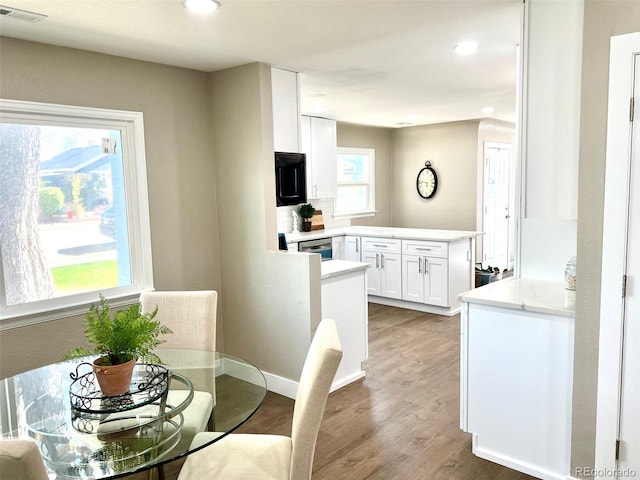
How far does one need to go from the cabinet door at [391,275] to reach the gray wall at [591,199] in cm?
360

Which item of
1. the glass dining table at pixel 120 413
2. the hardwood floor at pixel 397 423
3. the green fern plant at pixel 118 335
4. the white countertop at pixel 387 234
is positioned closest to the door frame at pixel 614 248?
the hardwood floor at pixel 397 423

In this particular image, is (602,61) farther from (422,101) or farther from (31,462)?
(422,101)

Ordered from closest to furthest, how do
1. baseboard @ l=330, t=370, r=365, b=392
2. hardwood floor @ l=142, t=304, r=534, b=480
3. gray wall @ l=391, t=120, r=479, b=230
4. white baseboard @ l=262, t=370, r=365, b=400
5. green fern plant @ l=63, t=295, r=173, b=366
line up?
1. green fern plant @ l=63, t=295, r=173, b=366
2. hardwood floor @ l=142, t=304, r=534, b=480
3. white baseboard @ l=262, t=370, r=365, b=400
4. baseboard @ l=330, t=370, r=365, b=392
5. gray wall @ l=391, t=120, r=479, b=230

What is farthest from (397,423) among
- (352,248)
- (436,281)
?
(352,248)

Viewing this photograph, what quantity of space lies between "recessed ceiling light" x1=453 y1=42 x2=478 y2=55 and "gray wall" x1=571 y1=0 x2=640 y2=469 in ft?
3.43

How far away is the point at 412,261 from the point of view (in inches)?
223

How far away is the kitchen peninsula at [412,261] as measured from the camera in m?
5.43

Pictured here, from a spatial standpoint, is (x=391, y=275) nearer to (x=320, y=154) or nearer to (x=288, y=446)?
(x=320, y=154)

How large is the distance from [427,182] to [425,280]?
2.38 m

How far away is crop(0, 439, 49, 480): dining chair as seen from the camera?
1084mm

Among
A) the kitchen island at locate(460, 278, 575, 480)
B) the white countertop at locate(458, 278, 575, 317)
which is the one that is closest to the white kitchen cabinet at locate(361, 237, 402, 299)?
the white countertop at locate(458, 278, 575, 317)

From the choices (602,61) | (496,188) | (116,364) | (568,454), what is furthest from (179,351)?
(496,188)

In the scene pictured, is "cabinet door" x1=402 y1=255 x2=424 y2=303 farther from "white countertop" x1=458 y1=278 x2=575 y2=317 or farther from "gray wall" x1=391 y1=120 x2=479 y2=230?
"white countertop" x1=458 y1=278 x2=575 y2=317

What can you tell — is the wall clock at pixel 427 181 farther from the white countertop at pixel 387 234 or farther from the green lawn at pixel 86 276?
the green lawn at pixel 86 276
